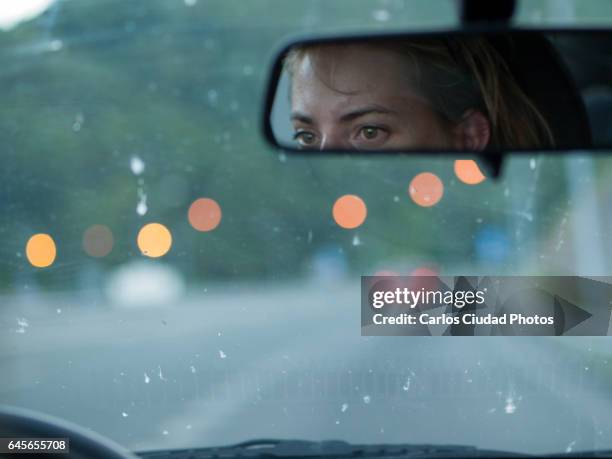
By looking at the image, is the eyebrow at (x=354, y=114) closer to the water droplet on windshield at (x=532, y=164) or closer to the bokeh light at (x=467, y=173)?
the water droplet on windshield at (x=532, y=164)

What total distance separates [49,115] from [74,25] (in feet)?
5.34

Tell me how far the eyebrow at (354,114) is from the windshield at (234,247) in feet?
2.80

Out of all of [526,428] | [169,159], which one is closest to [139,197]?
[169,159]

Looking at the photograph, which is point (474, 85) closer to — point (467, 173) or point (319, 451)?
point (319, 451)

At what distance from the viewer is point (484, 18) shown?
310 cm

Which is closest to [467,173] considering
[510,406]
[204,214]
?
[204,214]

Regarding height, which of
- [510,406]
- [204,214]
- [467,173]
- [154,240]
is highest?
[467,173]

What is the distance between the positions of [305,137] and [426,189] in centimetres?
407

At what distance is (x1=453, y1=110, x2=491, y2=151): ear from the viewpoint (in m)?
3.71

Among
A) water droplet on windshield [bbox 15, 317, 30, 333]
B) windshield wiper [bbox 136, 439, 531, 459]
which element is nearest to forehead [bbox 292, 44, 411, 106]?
windshield wiper [bbox 136, 439, 531, 459]

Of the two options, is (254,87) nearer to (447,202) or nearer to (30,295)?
(447,202)

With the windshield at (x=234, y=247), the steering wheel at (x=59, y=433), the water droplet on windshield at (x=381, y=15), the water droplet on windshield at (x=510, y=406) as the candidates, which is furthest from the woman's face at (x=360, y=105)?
the water droplet on windshield at (x=381, y=15)

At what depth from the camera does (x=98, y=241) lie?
6.86m

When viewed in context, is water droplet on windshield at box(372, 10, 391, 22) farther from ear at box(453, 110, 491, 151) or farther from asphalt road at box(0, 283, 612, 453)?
ear at box(453, 110, 491, 151)
